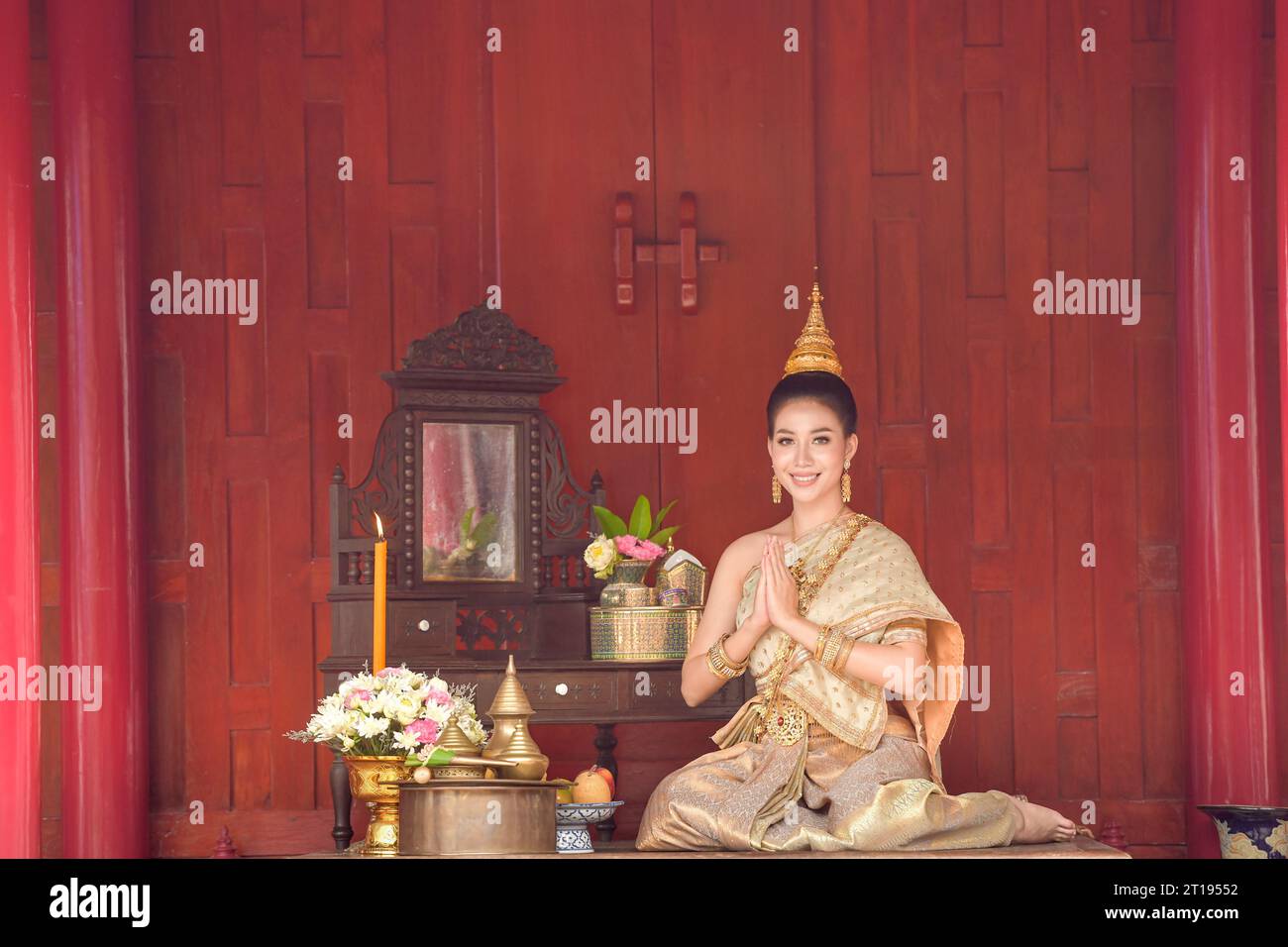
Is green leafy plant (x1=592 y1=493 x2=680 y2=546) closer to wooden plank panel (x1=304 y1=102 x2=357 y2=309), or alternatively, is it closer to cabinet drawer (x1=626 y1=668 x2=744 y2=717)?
cabinet drawer (x1=626 y1=668 x2=744 y2=717)

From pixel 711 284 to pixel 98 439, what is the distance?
2.10 m

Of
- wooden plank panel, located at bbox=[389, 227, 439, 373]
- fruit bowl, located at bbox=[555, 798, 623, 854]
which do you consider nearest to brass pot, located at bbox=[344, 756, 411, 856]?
fruit bowl, located at bbox=[555, 798, 623, 854]

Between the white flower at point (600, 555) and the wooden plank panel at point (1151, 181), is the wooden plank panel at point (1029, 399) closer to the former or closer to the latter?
the wooden plank panel at point (1151, 181)

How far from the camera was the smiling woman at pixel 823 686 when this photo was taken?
4.04 meters

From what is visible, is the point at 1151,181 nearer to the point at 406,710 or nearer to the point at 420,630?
the point at 420,630

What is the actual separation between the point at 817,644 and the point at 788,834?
48cm

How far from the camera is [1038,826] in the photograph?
164 inches

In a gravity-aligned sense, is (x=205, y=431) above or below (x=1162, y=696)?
above

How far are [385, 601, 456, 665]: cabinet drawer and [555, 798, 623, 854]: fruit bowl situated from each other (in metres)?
1.18

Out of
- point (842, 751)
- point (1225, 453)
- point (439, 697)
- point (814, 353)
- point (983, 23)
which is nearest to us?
point (439, 697)

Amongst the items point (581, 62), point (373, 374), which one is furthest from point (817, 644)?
point (581, 62)

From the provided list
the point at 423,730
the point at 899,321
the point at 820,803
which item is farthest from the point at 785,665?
the point at 899,321

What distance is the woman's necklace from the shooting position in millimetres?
4332

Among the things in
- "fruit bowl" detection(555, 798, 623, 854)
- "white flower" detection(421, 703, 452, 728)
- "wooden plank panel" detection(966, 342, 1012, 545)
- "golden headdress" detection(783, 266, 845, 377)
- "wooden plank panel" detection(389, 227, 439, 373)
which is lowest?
"fruit bowl" detection(555, 798, 623, 854)
